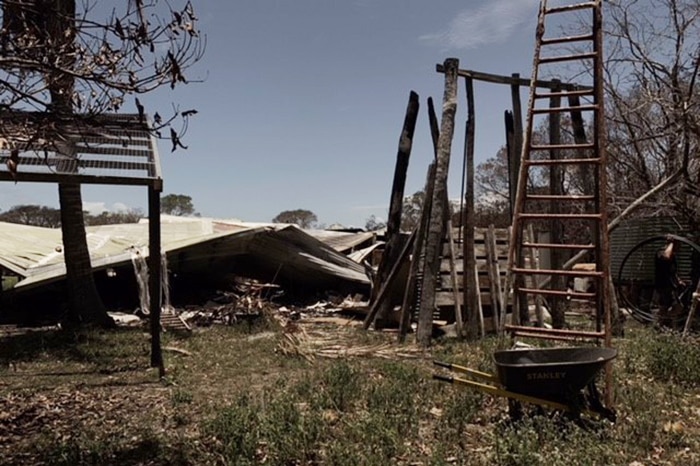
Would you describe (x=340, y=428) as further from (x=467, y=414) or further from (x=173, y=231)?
(x=173, y=231)

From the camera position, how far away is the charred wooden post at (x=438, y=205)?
7297 millimetres

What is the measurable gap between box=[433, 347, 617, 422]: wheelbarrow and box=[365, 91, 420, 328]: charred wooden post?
4801 mm

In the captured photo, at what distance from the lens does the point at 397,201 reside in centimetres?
948

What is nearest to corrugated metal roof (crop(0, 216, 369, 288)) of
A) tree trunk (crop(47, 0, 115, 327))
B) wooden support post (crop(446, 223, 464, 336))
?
tree trunk (crop(47, 0, 115, 327))

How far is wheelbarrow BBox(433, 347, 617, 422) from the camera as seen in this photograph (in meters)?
3.76

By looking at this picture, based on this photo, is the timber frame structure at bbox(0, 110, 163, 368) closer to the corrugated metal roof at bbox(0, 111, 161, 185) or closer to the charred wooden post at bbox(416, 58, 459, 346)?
the corrugated metal roof at bbox(0, 111, 161, 185)

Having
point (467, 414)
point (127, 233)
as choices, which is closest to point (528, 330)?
point (467, 414)

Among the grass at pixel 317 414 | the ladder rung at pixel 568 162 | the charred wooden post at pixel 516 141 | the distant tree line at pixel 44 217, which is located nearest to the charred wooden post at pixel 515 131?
the charred wooden post at pixel 516 141

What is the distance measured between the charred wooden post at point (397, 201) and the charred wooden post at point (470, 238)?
1333 mm

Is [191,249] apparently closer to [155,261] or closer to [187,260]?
[187,260]

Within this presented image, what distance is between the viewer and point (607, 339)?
4605 mm

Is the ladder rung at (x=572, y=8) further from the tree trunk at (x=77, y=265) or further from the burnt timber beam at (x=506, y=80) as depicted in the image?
the tree trunk at (x=77, y=265)

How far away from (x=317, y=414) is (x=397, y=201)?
5.57m

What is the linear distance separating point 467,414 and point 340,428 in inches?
38.7
